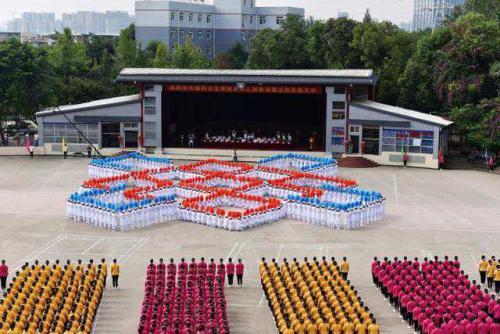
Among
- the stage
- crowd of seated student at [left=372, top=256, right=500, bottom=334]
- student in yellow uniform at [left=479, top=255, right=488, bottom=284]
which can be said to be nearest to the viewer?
crowd of seated student at [left=372, top=256, right=500, bottom=334]

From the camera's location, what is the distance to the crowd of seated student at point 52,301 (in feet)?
55.1

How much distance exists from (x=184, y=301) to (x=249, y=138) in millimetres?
35835

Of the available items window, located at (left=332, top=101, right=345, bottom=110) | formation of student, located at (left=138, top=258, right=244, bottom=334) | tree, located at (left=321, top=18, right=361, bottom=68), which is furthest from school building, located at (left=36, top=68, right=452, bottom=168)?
formation of student, located at (left=138, top=258, right=244, bottom=334)

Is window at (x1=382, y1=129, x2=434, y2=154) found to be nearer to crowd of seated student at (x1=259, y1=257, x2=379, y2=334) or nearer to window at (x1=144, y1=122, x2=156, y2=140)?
window at (x1=144, y1=122, x2=156, y2=140)

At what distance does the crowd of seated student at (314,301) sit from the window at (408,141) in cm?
2662

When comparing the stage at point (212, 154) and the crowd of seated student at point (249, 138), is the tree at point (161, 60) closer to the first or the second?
the crowd of seated student at point (249, 138)

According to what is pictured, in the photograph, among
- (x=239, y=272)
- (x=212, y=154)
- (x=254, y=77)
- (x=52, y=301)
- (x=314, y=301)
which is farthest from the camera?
(x=212, y=154)

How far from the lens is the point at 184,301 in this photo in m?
17.9

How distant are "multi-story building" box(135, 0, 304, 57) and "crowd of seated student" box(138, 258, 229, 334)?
78072 millimetres

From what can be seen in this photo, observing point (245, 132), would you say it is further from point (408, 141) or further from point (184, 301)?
point (184, 301)

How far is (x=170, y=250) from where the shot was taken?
25.4 metres

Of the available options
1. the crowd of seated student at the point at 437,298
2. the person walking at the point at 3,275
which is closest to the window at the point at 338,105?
the crowd of seated student at the point at 437,298

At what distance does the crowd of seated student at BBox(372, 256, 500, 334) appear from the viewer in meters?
16.8

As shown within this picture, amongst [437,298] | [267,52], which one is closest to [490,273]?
[437,298]
